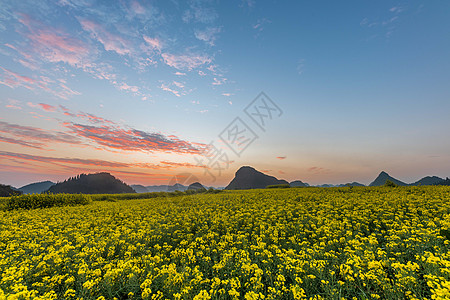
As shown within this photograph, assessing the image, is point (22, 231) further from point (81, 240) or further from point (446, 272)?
point (446, 272)

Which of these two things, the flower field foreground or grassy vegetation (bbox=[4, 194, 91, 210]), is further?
grassy vegetation (bbox=[4, 194, 91, 210])

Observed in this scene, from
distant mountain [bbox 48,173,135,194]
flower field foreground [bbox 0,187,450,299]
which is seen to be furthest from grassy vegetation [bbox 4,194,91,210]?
distant mountain [bbox 48,173,135,194]

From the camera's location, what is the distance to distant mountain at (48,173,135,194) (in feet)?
491

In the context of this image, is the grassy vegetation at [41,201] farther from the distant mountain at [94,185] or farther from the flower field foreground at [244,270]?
the distant mountain at [94,185]

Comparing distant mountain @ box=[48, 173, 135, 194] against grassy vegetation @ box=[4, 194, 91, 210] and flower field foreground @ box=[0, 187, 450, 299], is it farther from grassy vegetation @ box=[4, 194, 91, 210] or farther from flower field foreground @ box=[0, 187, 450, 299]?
flower field foreground @ box=[0, 187, 450, 299]

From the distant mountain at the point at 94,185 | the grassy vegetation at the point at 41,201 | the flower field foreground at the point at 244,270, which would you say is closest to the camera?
the flower field foreground at the point at 244,270

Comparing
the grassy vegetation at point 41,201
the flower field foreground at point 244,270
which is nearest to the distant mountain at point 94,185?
the grassy vegetation at point 41,201

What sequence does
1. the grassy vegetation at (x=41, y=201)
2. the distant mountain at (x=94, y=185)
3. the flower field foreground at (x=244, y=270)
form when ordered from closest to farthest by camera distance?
1. the flower field foreground at (x=244, y=270)
2. the grassy vegetation at (x=41, y=201)
3. the distant mountain at (x=94, y=185)

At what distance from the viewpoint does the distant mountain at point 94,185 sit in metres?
150

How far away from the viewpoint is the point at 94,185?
16150 cm

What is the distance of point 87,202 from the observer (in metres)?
31.0

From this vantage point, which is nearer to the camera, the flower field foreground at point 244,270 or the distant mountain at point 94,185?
the flower field foreground at point 244,270

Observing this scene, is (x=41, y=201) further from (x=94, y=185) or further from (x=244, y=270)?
(x=94, y=185)

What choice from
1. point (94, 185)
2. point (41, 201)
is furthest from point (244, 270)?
point (94, 185)
